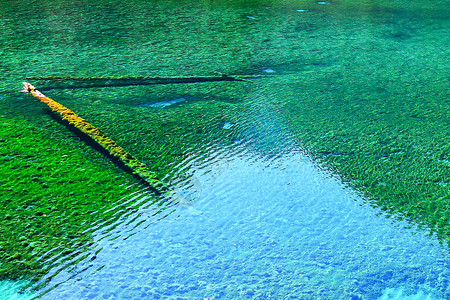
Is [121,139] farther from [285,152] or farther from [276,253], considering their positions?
[276,253]

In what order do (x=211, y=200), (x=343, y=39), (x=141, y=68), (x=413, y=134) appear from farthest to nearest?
(x=343, y=39) → (x=141, y=68) → (x=413, y=134) → (x=211, y=200)

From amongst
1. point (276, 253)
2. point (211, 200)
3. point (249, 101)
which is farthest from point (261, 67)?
point (276, 253)

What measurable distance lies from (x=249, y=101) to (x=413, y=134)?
0.76 meters

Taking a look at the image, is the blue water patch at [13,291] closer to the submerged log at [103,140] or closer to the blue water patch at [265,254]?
the blue water patch at [265,254]

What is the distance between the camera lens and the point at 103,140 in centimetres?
160

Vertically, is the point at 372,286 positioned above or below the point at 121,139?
below

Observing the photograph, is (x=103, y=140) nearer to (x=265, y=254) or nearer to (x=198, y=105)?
(x=198, y=105)

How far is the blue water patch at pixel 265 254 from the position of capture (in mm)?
1032

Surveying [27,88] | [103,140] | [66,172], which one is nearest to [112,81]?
[27,88]

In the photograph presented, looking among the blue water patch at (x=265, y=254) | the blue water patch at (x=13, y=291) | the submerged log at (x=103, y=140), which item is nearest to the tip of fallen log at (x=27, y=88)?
the submerged log at (x=103, y=140)

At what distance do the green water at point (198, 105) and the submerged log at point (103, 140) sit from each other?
0.12 ft

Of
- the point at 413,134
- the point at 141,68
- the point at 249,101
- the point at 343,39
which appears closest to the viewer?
the point at 413,134

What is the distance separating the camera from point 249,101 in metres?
2.07

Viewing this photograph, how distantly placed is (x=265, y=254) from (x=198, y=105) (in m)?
1.01
